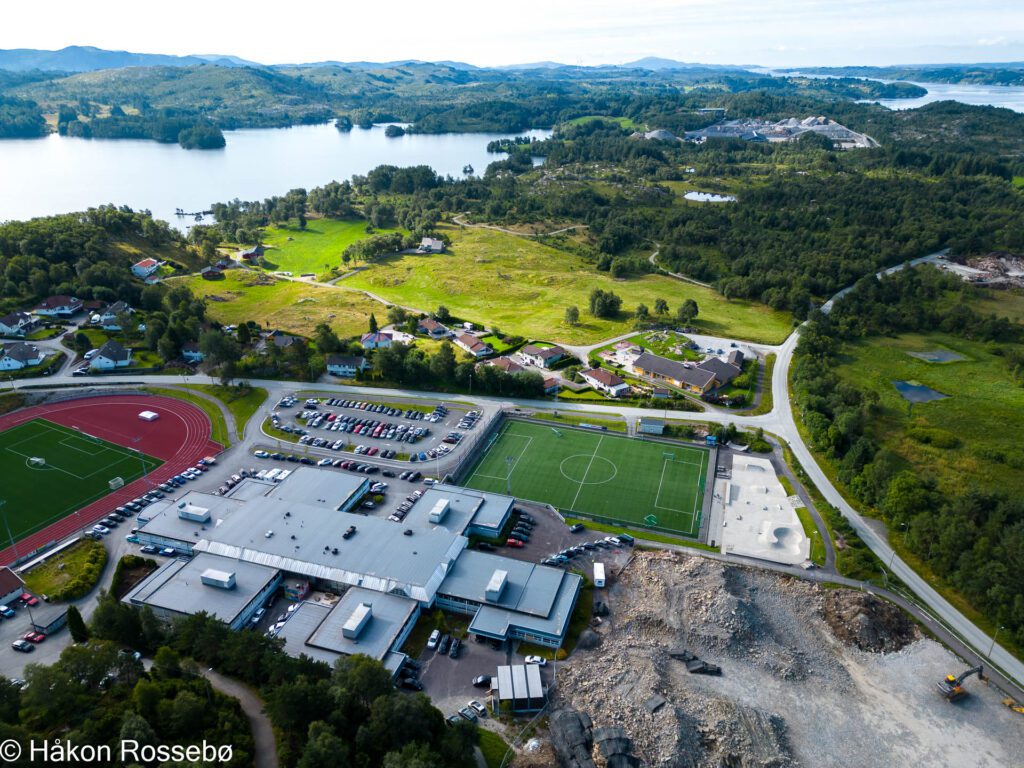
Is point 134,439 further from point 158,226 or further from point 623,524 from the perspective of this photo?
point 158,226

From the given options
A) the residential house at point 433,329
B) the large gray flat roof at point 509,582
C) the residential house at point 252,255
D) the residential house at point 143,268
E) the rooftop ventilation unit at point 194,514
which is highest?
the residential house at point 143,268

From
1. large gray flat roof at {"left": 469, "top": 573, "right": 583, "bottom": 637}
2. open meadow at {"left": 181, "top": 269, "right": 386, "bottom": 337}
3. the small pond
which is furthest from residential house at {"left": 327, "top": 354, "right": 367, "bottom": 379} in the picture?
the small pond

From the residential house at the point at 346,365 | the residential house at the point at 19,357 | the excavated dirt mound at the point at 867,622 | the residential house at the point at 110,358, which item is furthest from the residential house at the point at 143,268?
the excavated dirt mound at the point at 867,622

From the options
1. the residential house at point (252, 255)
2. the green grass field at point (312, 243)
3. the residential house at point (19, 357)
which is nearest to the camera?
the residential house at point (19, 357)

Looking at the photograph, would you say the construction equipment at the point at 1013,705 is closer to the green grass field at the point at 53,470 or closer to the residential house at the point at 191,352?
the green grass field at the point at 53,470

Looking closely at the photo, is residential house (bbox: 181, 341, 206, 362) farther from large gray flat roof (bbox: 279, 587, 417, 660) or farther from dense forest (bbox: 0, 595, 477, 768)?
dense forest (bbox: 0, 595, 477, 768)

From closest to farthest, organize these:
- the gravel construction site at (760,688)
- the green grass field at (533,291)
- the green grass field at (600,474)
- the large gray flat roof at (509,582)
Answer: the gravel construction site at (760,688) < the large gray flat roof at (509,582) < the green grass field at (600,474) < the green grass field at (533,291)

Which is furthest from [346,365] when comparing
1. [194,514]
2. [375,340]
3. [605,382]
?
[605,382]
